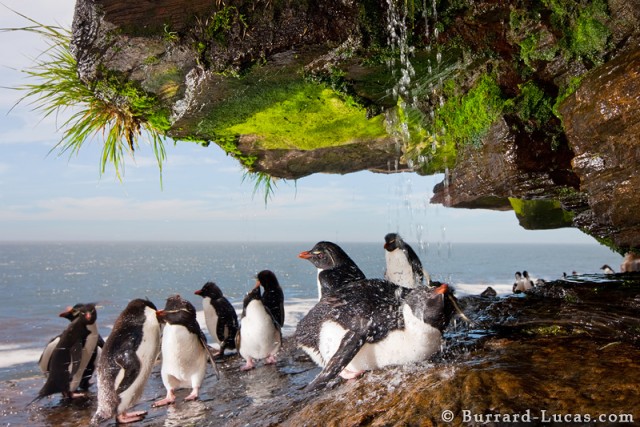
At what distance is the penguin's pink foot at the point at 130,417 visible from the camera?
4.82m

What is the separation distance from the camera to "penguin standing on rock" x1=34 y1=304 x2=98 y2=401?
6242 millimetres

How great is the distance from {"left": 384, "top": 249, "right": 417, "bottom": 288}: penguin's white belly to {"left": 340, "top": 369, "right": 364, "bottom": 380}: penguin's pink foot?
3251 mm

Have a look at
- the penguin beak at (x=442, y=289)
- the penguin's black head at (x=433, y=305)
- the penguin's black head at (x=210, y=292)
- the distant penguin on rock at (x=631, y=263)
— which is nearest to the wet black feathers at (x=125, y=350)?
the penguin's black head at (x=210, y=292)

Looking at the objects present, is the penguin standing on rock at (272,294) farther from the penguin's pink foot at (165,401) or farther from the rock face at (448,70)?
the rock face at (448,70)

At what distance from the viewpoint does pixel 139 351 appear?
5156mm

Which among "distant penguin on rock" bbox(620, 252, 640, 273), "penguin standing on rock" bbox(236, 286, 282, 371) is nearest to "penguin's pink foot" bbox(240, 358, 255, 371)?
"penguin standing on rock" bbox(236, 286, 282, 371)

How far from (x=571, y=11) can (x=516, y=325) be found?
261cm

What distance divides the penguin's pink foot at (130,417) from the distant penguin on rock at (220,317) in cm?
276

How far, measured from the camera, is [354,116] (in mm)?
6820

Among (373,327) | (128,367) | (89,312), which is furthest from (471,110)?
(89,312)

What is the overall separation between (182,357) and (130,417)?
715 mm

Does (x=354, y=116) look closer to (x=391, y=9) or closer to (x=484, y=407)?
(x=391, y=9)

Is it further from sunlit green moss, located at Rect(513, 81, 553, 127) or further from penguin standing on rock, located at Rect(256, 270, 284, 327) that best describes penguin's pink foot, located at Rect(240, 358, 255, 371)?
sunlit green moss, located at Rect(513, 81, 553, 127)

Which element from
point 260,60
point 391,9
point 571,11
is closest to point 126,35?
point 260,60
